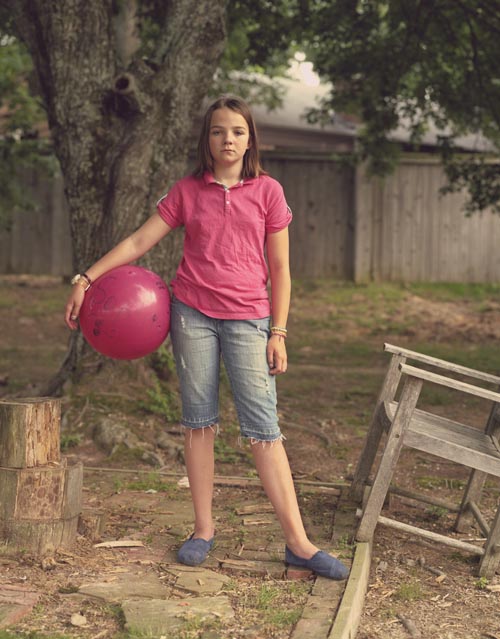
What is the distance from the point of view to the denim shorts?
4137 mm

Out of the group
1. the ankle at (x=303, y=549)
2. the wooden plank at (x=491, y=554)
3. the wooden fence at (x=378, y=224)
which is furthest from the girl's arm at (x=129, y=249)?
the wooden fence at (x=378, y=224)

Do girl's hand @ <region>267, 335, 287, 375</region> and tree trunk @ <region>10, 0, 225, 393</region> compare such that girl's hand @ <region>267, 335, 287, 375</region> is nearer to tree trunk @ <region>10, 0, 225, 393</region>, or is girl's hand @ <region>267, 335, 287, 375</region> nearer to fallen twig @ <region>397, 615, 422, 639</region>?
fallen twig @ <region>397, 615, 422, 639</region>

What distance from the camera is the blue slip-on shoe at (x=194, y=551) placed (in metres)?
4.24

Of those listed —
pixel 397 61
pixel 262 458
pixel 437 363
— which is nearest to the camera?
pixel 262 458

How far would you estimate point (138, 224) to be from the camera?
697cm

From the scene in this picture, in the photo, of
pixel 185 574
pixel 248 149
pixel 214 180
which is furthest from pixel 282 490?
pixel 248 149

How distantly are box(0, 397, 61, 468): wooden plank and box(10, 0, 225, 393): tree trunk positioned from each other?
102 inches

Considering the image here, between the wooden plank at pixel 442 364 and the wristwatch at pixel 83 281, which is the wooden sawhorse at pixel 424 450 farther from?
the wristwatch at pixel 83 281

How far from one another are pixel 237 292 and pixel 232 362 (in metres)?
0.31

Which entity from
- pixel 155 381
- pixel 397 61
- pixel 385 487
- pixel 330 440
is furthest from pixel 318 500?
pixel 397 61

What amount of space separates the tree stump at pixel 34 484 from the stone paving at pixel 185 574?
0.24 m

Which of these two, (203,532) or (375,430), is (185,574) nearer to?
(203,532)

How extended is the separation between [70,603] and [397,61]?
8.35 metres

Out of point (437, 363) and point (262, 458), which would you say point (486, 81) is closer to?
point (437, 363)
